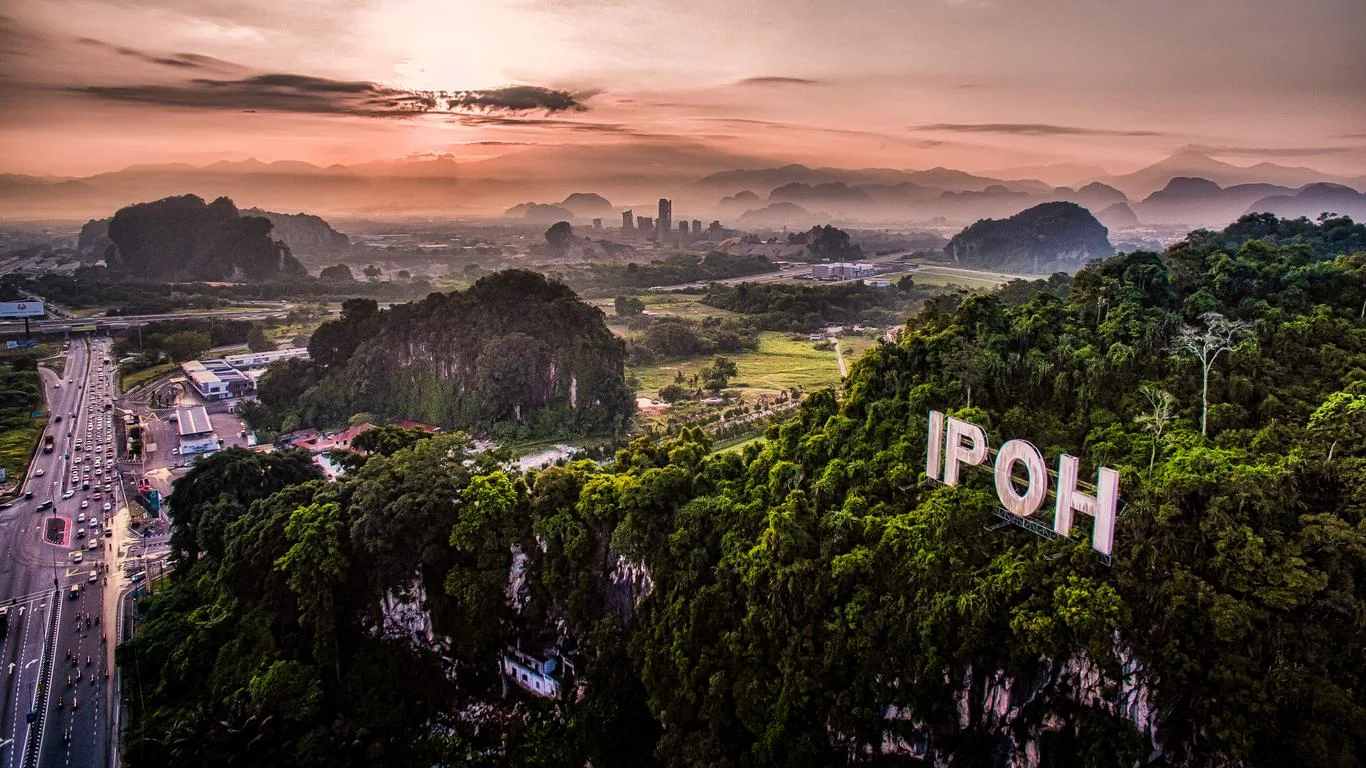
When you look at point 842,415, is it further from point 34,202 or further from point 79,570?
point 34,202

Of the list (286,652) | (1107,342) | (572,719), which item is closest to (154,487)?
(286,652)

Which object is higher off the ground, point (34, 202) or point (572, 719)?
point (34, 202)

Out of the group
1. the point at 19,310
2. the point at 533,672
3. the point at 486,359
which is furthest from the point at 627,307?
the point at 533,672

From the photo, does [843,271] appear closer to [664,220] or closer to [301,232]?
[664,220]

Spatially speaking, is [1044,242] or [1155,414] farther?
[1044,242]

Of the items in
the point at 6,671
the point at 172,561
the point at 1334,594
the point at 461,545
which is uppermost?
the point at 1334,594

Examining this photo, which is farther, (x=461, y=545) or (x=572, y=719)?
(x=461, y=545)

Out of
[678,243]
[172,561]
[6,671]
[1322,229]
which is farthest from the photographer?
[678,243]
